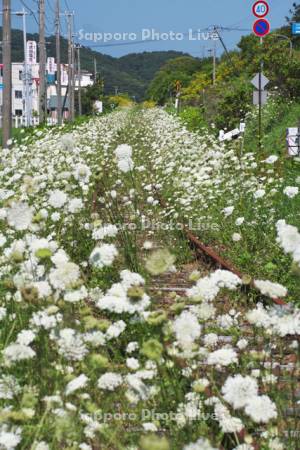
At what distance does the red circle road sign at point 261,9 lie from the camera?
64.6ft

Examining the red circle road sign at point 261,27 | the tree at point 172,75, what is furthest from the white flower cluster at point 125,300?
the tree at point 172,75

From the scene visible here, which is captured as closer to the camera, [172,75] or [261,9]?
[261,9]

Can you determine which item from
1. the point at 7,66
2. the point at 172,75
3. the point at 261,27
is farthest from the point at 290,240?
the point at 172,75

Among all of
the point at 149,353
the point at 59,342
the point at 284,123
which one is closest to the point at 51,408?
the point at 59,342

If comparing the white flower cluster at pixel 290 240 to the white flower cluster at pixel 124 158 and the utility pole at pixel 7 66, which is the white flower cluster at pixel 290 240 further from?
the utility pole at pixel 7 66

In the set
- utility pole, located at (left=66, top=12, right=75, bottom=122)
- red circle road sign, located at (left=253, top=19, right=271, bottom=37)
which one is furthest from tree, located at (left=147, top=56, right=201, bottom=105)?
red circle road sign, located at (left=253, top=19, right=271, bottom=37)

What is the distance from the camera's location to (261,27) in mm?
19578

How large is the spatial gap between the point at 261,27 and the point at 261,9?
0.60 meters

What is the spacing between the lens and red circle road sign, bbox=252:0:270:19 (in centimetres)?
1969

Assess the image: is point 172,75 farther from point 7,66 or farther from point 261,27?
point 261,27

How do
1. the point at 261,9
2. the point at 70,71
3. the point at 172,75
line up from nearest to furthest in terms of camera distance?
the point at 261,9 → the point at 70,71 → the point at 172,75

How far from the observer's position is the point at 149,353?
8.87 ft

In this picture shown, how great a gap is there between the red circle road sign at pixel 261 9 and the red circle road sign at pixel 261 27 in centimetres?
19

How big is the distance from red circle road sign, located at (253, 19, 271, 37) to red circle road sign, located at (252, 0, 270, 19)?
19 centimetres
